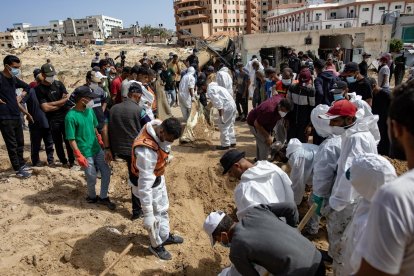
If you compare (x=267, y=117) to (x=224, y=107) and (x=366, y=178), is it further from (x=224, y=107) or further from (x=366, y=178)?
(x=366, y=178)

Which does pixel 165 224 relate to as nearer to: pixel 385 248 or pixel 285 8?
pixel 385 248

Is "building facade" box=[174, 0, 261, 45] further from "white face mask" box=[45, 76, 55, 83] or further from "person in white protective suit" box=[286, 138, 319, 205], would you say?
"person in white protective suit" box=[286, 138, 319, 205]

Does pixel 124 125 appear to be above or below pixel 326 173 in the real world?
above

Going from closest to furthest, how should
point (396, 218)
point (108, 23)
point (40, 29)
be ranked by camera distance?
point (396, 218) < point (40, 29) < point (108, 23)

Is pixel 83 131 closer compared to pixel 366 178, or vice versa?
pixel 366 178

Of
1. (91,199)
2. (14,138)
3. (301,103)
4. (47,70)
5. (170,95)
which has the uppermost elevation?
(47,70)

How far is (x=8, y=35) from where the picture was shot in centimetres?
8450

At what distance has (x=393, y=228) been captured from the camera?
1083 millimetres

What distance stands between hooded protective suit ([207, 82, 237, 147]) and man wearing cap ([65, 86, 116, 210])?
2840mm

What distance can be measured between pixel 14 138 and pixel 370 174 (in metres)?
5.36

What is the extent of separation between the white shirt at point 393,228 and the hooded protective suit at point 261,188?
1236 millimetres

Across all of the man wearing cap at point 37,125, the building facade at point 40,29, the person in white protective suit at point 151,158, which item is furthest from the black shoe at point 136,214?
the building facade at point 40,29

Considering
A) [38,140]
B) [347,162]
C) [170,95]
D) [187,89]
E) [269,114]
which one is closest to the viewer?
[347,162]

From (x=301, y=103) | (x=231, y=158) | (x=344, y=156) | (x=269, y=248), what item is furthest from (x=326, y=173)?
(x=301, y=103)
